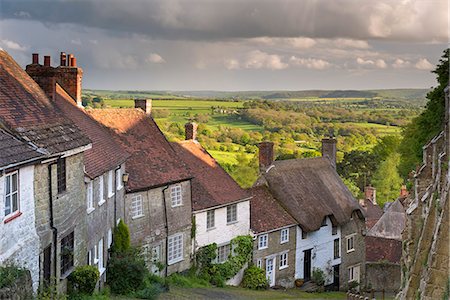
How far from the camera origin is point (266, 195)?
39219 millimetres

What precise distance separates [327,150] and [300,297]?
602 inches

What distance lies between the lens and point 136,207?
28000 millimetres

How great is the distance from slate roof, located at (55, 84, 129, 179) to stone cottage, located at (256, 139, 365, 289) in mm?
15577

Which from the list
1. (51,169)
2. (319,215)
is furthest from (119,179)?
(319,215)

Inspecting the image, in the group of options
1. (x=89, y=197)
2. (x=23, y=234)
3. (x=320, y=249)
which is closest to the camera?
(x=23, y=234)

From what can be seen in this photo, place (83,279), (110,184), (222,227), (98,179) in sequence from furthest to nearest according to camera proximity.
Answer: (222,227) → (110,184) → (98,179) → (83,279)

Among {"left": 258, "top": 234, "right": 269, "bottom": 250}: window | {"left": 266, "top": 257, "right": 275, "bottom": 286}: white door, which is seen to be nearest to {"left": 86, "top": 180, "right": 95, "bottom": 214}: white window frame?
{"left": 258, "top": 234, "right": 269, "bottom": 250}: window

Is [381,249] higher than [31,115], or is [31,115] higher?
[31,115]

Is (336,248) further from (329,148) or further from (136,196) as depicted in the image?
(136,196)

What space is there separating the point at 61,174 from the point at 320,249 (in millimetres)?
25677

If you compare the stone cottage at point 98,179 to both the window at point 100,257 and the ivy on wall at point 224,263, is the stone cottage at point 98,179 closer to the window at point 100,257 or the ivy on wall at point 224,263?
the window at point 100,257

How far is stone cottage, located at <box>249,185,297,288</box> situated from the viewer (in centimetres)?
3591

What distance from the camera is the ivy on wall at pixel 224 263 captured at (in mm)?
32312

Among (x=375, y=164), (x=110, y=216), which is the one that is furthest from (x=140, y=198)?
(x=375, y=164)
